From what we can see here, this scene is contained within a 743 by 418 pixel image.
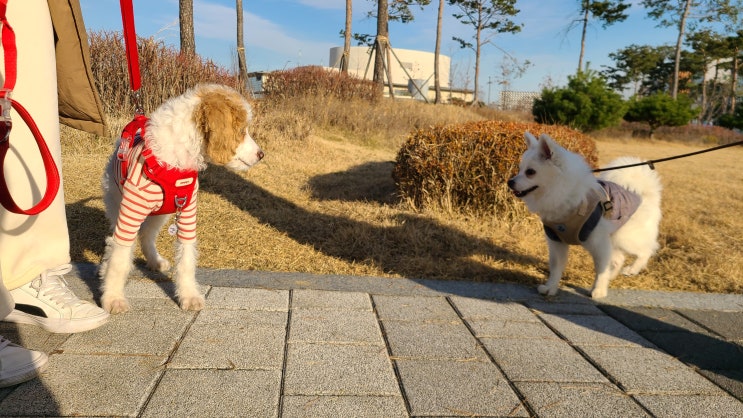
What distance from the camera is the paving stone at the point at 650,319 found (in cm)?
293

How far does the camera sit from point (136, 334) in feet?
7.79

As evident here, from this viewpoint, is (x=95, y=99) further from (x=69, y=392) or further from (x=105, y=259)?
(x=69, y=392)

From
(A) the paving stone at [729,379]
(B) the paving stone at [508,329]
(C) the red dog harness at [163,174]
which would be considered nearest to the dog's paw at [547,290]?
(B) the paving stone at [508,329]

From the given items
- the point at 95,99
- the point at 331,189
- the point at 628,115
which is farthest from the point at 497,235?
the point at 628,115

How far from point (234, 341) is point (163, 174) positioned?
974mm

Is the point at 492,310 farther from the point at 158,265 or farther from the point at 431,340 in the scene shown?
the point at 158,265

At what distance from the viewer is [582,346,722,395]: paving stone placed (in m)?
2.17

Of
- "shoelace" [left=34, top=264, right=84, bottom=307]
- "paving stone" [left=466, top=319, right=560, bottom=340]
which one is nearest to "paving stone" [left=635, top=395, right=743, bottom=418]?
"paving stone" [left=466, top=319, right=560, bottom=340]

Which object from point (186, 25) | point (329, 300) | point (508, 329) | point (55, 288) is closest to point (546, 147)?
point (508, 329)

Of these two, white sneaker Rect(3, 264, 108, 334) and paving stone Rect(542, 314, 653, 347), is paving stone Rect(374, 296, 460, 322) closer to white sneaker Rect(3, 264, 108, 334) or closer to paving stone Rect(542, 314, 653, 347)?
paving stone Rect(542, 314, 653, 347)

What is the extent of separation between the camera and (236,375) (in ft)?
6.75

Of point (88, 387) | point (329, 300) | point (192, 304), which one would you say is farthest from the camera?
point (329, 300)

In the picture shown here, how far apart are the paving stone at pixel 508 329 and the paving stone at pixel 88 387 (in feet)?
5.47

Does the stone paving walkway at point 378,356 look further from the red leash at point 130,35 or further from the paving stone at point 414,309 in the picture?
the red leash at point 130,35
